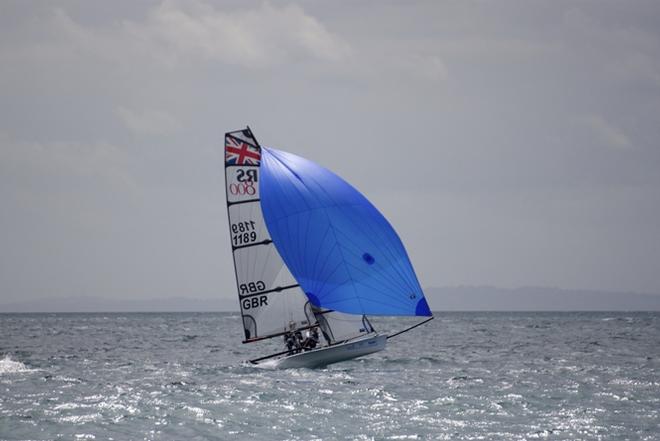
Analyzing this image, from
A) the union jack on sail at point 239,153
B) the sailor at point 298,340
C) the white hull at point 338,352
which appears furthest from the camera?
the sailor at point 298,340

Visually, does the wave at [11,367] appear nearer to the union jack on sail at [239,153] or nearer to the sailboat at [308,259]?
the sailboat at [308,259]

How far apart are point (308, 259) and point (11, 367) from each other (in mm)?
13231

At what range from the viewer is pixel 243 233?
116ft

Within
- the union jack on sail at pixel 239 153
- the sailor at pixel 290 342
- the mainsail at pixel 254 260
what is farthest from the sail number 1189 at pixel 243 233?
the sailor at pixel 290 342

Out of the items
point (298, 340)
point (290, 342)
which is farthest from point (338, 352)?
point (290, 342)

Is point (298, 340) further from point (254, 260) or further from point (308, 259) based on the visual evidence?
point (254, 260)

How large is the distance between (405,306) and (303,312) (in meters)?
4.12

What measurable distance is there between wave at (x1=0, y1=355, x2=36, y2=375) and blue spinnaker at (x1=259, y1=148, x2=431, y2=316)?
36.4 feet

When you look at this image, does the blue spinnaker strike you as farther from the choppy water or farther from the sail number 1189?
the choppy water

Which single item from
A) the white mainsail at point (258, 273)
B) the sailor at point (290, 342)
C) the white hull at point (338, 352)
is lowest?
the white hull at point (338, 352)

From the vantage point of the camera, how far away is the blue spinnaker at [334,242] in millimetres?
33562

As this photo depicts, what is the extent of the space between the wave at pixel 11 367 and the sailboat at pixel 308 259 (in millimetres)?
8883

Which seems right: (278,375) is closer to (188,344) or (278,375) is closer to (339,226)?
(339,226)

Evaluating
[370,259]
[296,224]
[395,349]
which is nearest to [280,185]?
[296,224]
